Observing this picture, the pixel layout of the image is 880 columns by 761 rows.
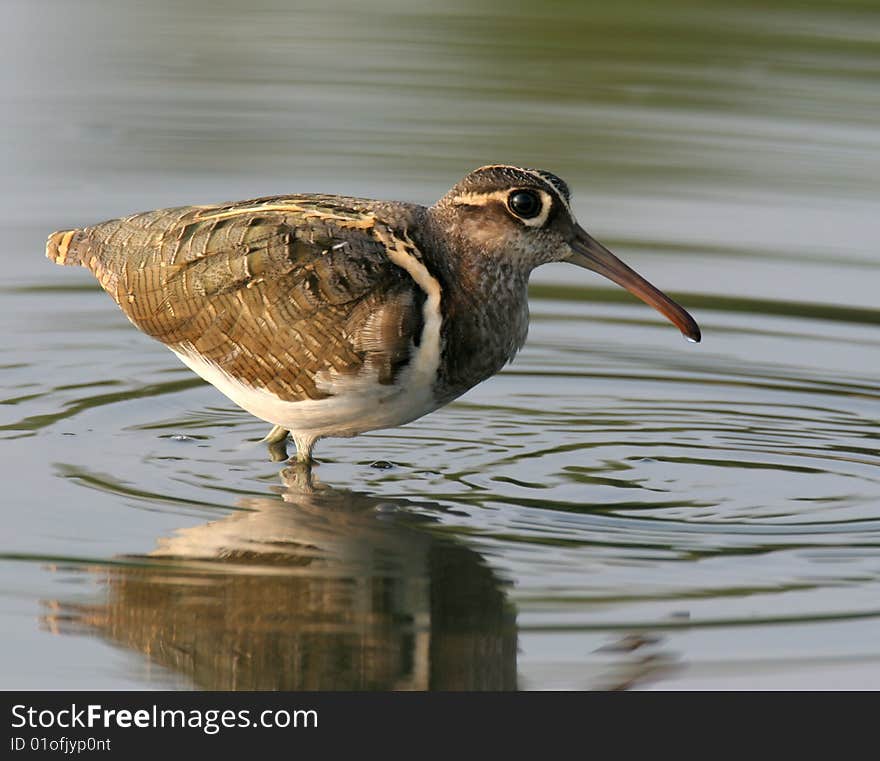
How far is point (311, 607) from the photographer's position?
337 inches

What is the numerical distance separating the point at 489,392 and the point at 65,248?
2803 millimetres

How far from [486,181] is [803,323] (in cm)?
393

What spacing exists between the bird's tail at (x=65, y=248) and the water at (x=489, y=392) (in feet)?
2.52

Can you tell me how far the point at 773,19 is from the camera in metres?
21.1

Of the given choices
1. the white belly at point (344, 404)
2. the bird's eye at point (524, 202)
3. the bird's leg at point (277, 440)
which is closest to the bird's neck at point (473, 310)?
the white belly at point (344, 404)

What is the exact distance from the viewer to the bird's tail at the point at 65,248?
39.1 ft

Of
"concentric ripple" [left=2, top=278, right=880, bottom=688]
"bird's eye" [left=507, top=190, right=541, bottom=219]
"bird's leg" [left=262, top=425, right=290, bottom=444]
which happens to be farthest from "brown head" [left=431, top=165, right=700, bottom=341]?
"bird's leg" [left=262, top=425, right=290, bottom=444]

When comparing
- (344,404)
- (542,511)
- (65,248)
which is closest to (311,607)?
(542,511)

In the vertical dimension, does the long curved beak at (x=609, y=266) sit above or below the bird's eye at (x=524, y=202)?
below

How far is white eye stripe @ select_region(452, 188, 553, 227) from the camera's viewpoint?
10641mm

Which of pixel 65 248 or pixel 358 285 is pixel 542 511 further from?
pixel 65 248

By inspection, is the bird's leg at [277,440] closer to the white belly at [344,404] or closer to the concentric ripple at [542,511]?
the concentric ripple at [542,511]

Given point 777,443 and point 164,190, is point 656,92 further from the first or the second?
point 777,443

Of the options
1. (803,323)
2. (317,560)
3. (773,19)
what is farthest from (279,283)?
(773,19)
